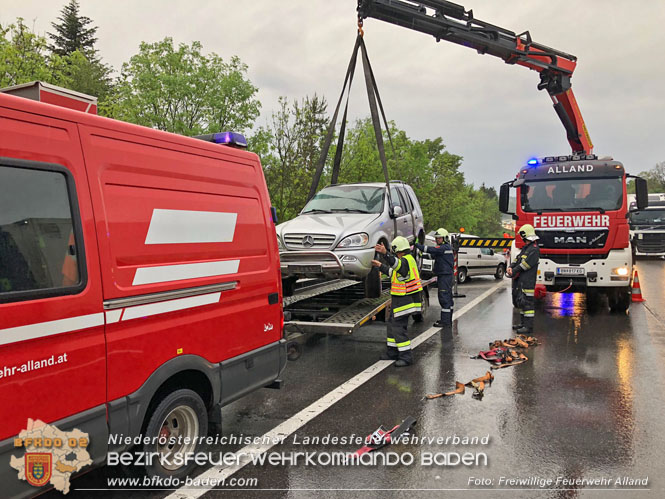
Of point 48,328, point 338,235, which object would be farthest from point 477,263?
point 48,328

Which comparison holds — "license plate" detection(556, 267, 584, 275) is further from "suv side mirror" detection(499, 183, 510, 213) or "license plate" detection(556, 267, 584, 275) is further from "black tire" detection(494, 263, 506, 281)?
"black tire" detection(494, 263, 506, 281)

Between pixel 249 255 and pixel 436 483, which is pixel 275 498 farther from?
pixel 249 255

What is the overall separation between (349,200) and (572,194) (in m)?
5.40

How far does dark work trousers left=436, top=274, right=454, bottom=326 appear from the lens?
29.8 feet

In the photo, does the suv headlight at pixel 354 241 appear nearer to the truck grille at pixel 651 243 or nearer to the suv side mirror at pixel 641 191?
the suv side mirror at pixel 641 191

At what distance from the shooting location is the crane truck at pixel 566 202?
1006cm

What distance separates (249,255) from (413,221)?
557 centimetres

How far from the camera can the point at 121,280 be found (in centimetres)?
299

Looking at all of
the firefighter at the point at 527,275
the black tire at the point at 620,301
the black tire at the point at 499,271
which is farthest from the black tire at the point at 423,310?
the black tire at the point at 499,271

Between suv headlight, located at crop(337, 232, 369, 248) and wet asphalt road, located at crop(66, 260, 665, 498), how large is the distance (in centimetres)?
160

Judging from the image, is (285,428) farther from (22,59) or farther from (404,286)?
(22,59)

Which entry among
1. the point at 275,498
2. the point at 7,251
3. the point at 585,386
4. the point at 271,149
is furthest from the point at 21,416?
the point at 271,149

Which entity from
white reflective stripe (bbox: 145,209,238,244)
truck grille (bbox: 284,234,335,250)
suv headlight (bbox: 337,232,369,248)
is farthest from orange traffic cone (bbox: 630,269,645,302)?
white reflective stripe (bbox: 145,209,238,244)

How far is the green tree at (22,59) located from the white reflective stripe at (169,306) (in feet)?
41.4
